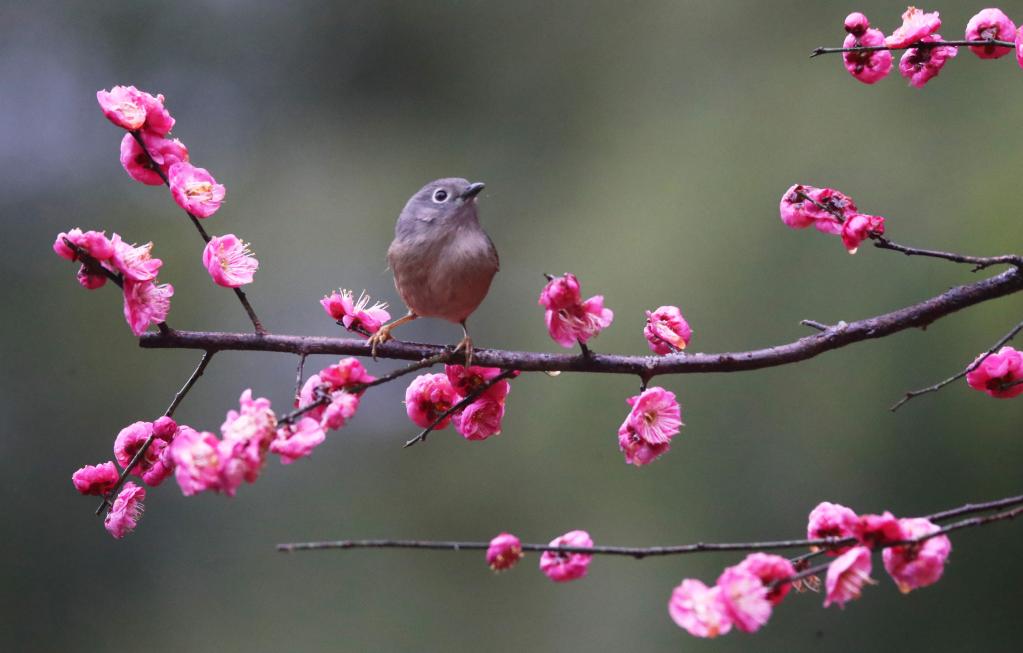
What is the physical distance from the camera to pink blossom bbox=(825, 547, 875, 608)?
2.96 ft

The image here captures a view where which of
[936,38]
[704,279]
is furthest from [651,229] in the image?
[936,38]

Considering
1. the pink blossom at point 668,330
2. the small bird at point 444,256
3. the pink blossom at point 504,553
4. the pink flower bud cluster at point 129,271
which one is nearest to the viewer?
the pink blossom at point 504,553

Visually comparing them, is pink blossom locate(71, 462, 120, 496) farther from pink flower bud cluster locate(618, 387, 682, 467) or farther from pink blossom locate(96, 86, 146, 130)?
pink flower bud cluster locate(618, 387, 682, 467)

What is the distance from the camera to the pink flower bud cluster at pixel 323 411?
1.06 m

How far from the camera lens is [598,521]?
287 centimetres

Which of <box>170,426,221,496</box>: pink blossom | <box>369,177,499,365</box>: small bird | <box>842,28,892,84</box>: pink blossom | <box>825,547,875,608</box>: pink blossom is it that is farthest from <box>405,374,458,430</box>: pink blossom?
<box>842,28,892,84</box>: pink blossom

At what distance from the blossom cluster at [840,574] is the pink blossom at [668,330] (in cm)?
46

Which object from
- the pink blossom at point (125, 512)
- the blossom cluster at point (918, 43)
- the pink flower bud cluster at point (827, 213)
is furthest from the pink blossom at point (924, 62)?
the pink blossom at point (125, 512)

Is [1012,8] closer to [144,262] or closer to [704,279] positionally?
[704,279]

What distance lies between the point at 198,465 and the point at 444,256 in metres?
0.78

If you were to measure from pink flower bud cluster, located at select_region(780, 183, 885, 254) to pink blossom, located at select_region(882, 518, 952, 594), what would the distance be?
0.50m

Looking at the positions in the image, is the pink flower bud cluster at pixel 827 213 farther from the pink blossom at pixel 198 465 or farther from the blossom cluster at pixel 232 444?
the pink blossom at pixel 198 465

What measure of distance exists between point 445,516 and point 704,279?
1108 millimetres

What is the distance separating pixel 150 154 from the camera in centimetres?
129
